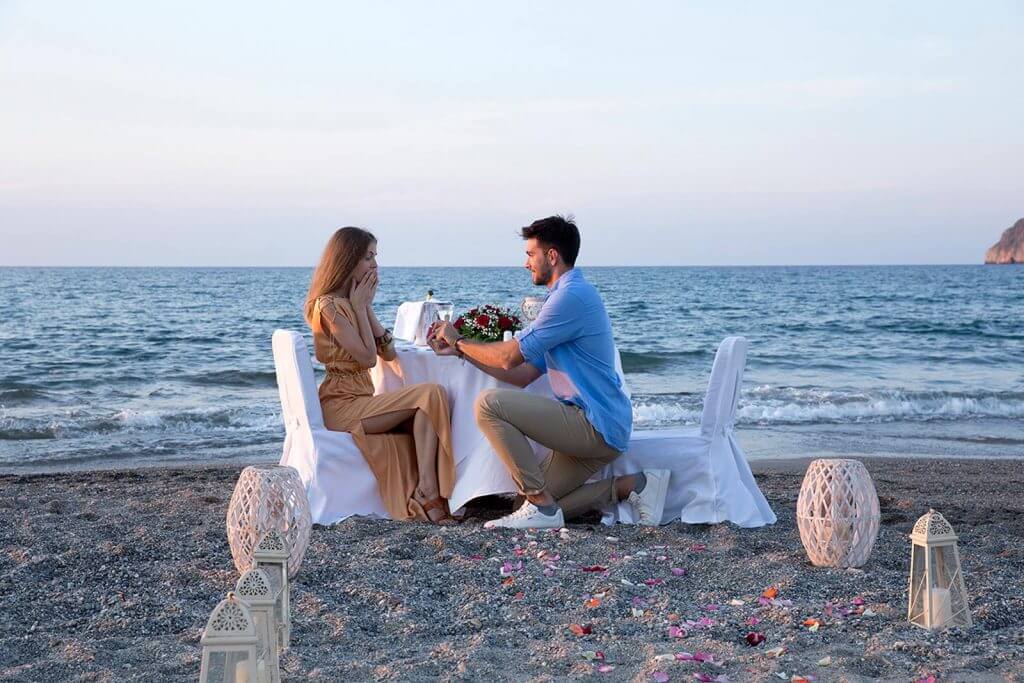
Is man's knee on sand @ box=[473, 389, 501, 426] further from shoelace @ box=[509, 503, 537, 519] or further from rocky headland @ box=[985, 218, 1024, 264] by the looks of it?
rocky headland @ box=[985, 218, 1024, 264]

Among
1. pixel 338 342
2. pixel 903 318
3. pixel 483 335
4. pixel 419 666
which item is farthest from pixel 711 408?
pixel 903 318

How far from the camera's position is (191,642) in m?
3.38

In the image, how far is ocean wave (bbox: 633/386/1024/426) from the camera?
1168 centimetres

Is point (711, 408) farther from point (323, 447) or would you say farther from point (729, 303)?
point (729, 303)

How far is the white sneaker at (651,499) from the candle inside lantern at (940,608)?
194 centimetres

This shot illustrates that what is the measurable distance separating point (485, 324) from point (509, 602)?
5.87 ft

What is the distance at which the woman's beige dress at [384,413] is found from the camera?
537cm

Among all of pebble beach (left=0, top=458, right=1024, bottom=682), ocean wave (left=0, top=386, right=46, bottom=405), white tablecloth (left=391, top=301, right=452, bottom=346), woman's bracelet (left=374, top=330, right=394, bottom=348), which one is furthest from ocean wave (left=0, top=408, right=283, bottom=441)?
woman's bracelet (left=374, top=330, right=394, bottom=348)

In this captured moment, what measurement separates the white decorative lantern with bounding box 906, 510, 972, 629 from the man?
69.1 inches

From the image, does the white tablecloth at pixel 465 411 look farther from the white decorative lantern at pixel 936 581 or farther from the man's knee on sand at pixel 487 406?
the white decorative lantern at pixel 936 581

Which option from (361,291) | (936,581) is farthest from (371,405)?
(936,581)

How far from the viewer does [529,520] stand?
16.4ft

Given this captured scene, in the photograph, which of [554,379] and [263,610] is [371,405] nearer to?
[554,379]

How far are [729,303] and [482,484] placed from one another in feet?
104
